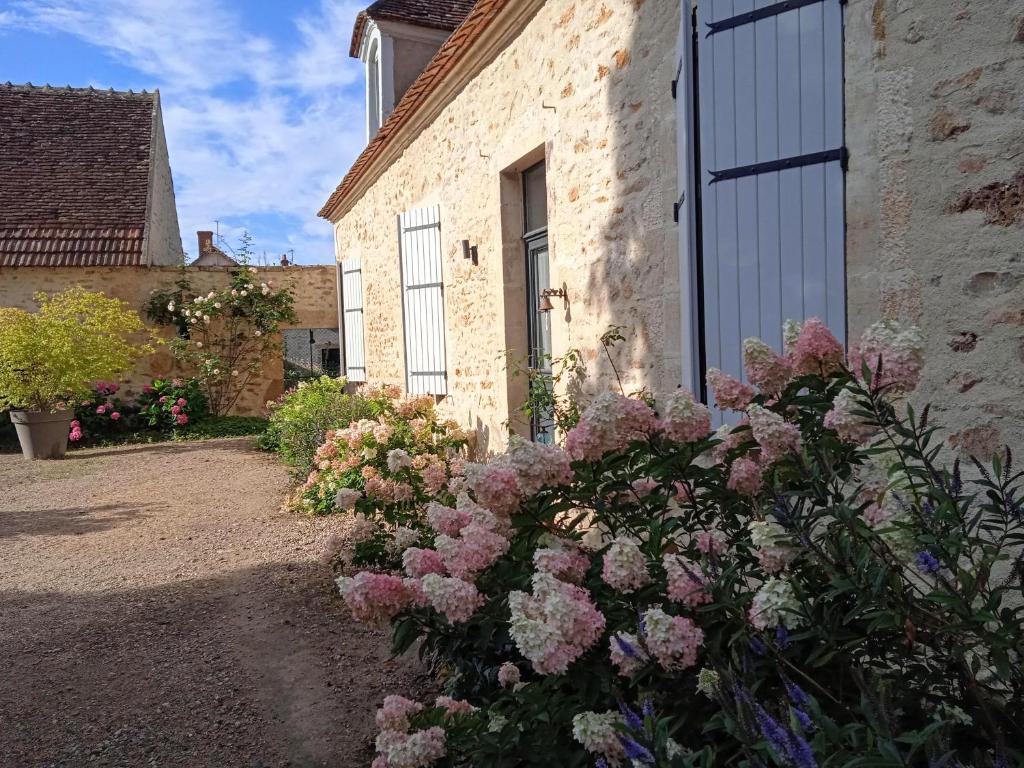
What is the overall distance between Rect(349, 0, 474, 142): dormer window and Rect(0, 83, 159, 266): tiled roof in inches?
213

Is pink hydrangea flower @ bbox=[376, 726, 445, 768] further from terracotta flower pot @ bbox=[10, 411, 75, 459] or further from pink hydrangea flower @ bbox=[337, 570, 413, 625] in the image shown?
terracotta flower pot @ bbox=[10, 411, 75, 459]

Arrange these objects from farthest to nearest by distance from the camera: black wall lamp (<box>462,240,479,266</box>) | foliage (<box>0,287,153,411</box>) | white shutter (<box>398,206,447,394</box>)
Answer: foliage (<box>0,287,153,411</box>)
white shutter (<box>398,206,447,394</box>)
black wall lamp (<box>462,240,479,266</box>)

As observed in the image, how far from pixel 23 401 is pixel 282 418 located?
3.40 metres

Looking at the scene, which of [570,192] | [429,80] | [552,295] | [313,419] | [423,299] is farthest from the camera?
[313,419]

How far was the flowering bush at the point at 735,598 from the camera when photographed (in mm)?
1239

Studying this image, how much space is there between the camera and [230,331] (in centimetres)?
1277

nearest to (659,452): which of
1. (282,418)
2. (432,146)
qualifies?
(432,146)

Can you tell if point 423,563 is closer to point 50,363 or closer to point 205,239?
point 50,363

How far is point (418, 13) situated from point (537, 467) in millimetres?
8062

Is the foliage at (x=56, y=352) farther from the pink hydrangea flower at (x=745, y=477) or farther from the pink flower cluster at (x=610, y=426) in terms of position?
the pink hydrangea flower at (x=745, y=477)

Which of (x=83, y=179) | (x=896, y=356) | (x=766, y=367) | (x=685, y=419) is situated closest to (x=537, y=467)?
(x=685, y=419)

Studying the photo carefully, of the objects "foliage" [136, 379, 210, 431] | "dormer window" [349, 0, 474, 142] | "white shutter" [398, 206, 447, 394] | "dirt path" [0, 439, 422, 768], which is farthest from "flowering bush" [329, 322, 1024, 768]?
"foliage" [136, 379, 210, 431]

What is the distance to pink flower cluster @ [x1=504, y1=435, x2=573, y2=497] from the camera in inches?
71.1

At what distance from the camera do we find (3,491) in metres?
7.68
